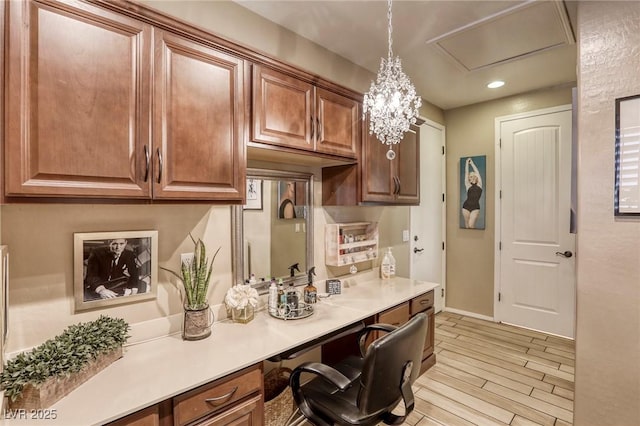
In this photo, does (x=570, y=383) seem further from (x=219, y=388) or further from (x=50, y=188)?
(x=50, y=188)

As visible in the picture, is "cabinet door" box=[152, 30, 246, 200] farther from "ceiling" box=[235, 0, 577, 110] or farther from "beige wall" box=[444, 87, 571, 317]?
"beige wall" box=[444, 87, 571, 317]

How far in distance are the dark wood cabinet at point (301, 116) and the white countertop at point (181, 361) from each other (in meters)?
1.08

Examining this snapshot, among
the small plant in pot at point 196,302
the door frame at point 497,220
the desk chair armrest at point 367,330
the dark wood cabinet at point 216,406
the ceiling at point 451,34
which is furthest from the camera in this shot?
the door frame at point 497,220

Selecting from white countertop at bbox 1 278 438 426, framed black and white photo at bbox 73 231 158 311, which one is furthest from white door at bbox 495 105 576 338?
framed black and white photo at bbox 73 231 158 311

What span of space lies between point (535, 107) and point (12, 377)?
15.2 ft

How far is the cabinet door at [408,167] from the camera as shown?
273 centimetres

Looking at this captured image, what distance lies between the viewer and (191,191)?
4.79 feet

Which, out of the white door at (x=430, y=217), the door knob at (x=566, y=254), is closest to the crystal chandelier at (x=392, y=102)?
the white door at (x=430, y=217)

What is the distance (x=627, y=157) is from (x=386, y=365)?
1.79 meters

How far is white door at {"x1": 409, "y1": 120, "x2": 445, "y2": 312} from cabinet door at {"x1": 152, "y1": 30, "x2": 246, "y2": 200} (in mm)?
2614

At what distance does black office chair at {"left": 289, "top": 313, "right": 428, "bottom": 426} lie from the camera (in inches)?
52.1

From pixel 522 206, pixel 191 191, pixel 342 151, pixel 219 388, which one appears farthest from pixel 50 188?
pixel 522 206

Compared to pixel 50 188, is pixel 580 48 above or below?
above

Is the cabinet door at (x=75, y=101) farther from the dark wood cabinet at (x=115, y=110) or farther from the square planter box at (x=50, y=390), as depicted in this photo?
the square planter box at (x=50, y=390)
